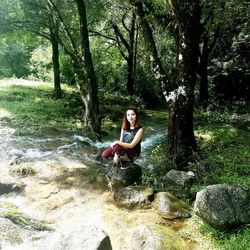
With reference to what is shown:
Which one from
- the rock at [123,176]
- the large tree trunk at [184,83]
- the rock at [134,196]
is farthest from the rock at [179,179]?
the large tree trunk at [184,83]

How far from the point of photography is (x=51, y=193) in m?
7.91

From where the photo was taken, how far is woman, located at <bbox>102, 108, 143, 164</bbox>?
803 centimetres

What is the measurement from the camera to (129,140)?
819 centimetres

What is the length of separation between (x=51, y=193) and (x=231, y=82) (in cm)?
1856

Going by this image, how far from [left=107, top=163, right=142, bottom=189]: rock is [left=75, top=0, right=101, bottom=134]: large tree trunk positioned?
5275 mm

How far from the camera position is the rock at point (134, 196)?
7312 millimetres

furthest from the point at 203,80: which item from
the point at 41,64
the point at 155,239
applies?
the point at 41,64

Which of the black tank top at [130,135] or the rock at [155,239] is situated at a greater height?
the black tank top at [130,135]

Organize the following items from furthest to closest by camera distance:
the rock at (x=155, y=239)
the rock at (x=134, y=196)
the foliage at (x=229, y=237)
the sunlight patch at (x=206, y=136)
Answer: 1. the sunlight patch at (x=206, y=136)
2. the rock at (x=134, y=196)
3. the foliage at (x=229, y=237)
4. the rock at (x=155, y=239)

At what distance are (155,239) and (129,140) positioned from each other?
304cm

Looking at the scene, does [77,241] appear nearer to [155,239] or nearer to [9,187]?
[155,239]

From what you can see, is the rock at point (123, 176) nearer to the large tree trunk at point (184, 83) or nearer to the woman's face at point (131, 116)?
the woman's face at point (131, 116)

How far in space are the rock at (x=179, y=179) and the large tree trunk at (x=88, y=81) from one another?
538 centimetres

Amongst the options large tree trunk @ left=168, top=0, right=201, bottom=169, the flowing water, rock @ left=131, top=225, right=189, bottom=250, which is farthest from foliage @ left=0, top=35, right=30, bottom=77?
rock @ left=131, top=225, right=189, bottom=250
